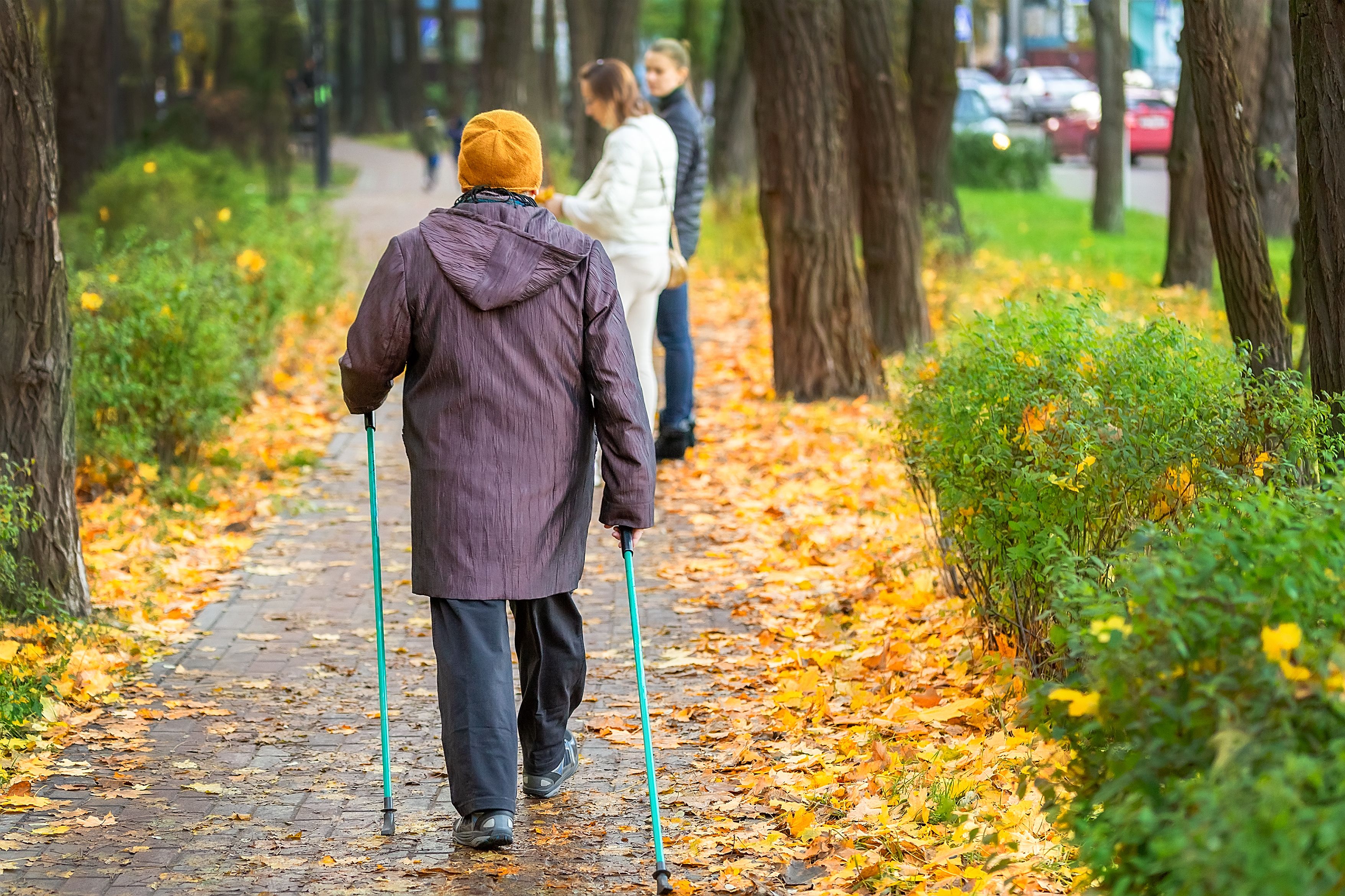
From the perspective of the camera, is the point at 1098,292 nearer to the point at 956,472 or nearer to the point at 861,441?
the point at 956,472

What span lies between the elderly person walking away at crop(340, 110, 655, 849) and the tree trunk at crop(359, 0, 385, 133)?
160 feet

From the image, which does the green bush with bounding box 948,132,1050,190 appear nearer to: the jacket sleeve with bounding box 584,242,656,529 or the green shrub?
the green shrub

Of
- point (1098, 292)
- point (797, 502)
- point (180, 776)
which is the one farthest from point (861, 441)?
point (180, 776)

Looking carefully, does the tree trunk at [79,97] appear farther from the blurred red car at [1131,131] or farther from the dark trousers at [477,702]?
the blurred red car at [1131,131]

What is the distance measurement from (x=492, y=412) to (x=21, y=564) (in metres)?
2.66

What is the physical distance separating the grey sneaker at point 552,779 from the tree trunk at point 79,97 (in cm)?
1649

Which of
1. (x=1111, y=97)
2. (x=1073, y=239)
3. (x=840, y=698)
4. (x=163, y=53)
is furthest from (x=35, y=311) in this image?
(x=163, y=53)

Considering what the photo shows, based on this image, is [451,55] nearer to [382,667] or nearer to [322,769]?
[322,769]

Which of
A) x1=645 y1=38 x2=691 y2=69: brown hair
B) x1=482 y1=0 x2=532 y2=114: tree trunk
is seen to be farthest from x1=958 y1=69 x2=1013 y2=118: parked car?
x1=645 y1=38 x2=691 y2=69: brown hair

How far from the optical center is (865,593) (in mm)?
6754

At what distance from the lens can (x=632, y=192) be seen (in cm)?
780

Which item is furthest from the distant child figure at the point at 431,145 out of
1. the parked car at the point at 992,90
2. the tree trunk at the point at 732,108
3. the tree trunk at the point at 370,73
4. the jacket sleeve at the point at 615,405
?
the jacket sleeve at the point at 615,405

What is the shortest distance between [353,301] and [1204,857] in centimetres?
1405

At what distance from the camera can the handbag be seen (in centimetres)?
786
